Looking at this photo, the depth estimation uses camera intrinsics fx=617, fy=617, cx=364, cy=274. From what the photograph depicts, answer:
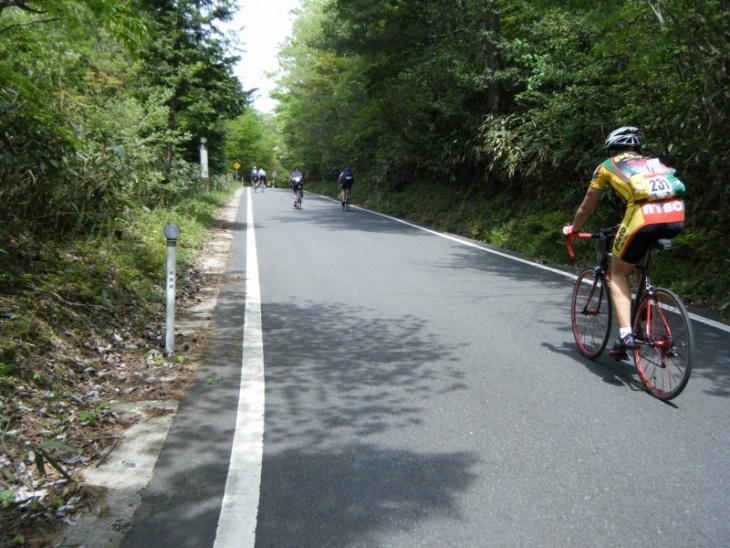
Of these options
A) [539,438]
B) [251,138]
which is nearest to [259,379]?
[539,438]

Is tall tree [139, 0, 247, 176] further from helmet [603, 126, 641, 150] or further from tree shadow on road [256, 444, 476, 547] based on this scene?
tree shadow on road [256, 444, 476, 547]

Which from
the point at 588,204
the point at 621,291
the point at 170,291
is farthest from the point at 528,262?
the point at 170,291

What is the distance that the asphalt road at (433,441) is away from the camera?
2.92 m

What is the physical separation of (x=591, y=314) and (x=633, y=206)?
1.29m

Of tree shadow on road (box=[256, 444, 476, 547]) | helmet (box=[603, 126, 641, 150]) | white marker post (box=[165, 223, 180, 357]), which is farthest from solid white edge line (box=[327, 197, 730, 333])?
white marker post (box=[165, 223, 180, 357])

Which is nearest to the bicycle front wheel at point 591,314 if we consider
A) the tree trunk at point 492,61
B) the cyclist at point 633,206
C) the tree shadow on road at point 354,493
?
the cyclist at point 633,206

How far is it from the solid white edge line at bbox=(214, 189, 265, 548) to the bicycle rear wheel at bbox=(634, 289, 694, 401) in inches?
113

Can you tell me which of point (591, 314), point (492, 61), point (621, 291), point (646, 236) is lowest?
point (591, 314)

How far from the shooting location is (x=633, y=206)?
4586 mm

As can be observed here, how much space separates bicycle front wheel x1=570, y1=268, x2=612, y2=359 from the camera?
534 cm

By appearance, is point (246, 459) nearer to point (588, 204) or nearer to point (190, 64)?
point (588, 204)

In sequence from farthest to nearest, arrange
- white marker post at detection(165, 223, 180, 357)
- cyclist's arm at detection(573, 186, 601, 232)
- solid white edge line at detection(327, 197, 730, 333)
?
solid white edge line at detection(327, 197, 730, 333) < white marker post at detection(165, 223, 180, 357) < cyclist's arm at detection(573, 186, 601, 232)

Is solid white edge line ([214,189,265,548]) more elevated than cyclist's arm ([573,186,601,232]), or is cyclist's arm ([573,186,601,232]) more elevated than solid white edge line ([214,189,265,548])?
cyclist's arm ([573,186,601,232])

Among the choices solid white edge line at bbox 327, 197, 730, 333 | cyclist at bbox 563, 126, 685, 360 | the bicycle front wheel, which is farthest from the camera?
solid white edge line at bbox 327, 197, 730, 333
